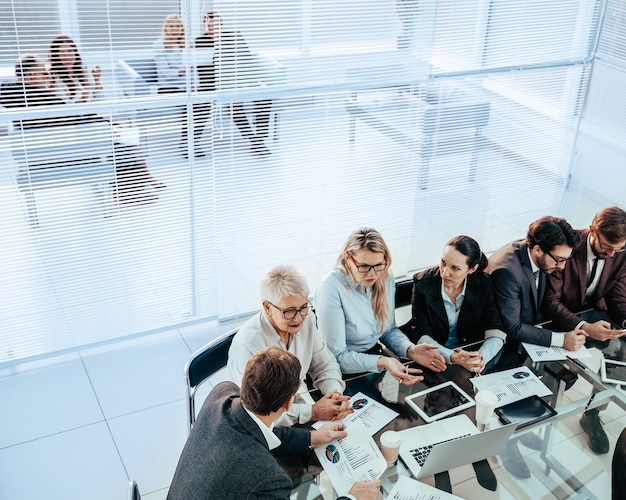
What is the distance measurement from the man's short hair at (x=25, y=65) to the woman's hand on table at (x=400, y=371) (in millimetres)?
2201

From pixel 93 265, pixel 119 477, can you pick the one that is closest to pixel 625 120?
pixel 93 265

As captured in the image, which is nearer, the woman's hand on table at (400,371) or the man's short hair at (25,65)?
the woman's hand on table at (400,371)

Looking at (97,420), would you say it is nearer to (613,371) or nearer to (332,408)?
(332,408)

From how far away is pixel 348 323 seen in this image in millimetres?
3340

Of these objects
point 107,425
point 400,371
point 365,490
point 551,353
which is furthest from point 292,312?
point 107,425

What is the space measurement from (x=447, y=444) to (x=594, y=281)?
6.34ft

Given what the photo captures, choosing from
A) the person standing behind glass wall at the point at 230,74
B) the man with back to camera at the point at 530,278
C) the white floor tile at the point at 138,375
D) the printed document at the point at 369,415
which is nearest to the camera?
the printed document at the point at 369,415

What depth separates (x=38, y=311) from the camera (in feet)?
13.4

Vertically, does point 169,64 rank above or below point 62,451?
above

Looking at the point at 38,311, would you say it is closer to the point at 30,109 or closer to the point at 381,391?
the point at 30,109

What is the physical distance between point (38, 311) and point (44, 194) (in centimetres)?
72

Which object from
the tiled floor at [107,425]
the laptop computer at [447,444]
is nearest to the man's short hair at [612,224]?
the tiled floor at [107,425]

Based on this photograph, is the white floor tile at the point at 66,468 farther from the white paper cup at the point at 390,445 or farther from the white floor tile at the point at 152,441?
the white paper cup at the point at 390,445

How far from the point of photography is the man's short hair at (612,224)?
3.60m
